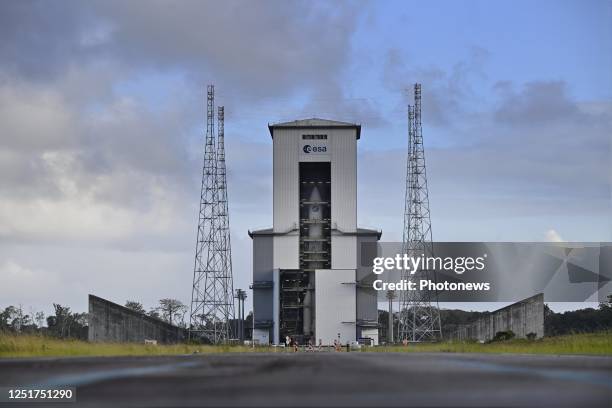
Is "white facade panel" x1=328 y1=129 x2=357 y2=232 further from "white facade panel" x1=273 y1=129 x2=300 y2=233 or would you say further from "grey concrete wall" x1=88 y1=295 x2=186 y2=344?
"grey concrete wall" x1=88 y1=295 x2=186 y2=344

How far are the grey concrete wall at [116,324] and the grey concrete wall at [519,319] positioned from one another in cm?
2715

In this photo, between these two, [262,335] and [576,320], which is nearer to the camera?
[262,335]

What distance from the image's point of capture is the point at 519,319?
235 feet

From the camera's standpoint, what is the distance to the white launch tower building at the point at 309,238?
95750 mm

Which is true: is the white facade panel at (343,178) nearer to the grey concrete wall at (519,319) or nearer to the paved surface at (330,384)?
the grey concrete wall at (519,319)

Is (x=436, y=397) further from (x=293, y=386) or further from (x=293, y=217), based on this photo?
(x=293, y=217)

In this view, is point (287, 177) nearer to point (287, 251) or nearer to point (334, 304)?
point (287, 251)

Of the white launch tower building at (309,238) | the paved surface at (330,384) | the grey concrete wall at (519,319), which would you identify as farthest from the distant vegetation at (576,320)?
the paved surface at (330,384)

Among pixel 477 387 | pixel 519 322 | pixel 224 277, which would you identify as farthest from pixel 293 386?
pixel 224 277

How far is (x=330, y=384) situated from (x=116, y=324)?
160 feet

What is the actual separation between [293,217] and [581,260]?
28.9 m

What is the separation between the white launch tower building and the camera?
95.8 m

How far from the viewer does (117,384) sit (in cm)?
1558

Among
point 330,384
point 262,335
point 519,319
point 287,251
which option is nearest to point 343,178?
point 287,251
